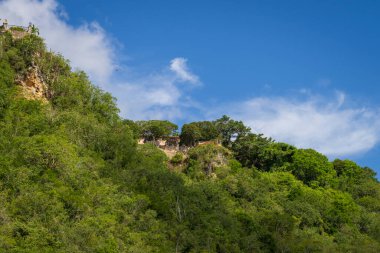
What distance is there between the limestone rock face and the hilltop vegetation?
75 centimetres

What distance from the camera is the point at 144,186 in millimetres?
48281

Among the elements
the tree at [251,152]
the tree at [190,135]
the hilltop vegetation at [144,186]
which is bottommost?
the hilltop vegetation at [144,186]

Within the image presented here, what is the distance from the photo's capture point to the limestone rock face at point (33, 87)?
5475 centimetres

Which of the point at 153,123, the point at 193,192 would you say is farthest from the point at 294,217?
the point at 153,123

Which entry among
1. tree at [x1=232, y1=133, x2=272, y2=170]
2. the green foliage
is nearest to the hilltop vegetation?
tree at [x1=232, y1=133, x2=272, y2=170]

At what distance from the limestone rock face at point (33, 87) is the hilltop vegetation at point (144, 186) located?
749mm

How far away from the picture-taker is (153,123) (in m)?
82.6

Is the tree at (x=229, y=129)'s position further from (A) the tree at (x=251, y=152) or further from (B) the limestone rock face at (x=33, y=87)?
(B) the limestone rock face at (x=33, y=87)

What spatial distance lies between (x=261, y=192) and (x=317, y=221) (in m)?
7.03

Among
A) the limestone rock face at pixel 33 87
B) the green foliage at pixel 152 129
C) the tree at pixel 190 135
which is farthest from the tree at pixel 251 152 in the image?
the limestone rock face at pixel 33 87

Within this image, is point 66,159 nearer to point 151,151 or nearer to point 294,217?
point 151,151

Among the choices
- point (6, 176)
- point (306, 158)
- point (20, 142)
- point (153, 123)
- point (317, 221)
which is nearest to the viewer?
point (6, 176)

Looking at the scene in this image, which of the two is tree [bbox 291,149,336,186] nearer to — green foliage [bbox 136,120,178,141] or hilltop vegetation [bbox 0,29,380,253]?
hilltop vegetation [bbox 0,29,380,253]

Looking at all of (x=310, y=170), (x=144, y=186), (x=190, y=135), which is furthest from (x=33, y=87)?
(x=310, y=170)
